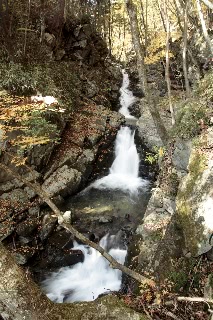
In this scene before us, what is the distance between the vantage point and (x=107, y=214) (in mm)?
10242

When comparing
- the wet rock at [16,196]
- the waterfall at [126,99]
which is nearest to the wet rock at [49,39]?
the waterfall at [126,99]

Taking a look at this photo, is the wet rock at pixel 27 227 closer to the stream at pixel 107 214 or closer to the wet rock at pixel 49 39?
the stream at pixel 107 214

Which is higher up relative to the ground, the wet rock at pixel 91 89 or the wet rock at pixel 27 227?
the wet rock at pixel 91 89

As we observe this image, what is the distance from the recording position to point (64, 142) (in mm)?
12320

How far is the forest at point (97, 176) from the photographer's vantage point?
4.52 meters

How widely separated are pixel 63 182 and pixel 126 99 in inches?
383

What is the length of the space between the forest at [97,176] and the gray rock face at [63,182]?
45mm

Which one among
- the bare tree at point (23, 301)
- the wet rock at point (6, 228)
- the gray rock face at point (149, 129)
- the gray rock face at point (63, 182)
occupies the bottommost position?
the bare tree at point (23, 301)

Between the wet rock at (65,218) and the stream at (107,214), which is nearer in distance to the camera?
the wet rock at (65,218)

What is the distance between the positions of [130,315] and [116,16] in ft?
84.3

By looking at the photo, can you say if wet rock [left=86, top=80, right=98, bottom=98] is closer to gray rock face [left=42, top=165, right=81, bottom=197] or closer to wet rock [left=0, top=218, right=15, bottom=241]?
gray rock face [left=42, top=165, right=81, bottom=197]

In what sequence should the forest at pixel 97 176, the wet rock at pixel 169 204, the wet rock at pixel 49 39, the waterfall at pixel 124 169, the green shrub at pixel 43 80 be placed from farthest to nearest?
the wet rock at pixel 49 39 → the waterfall at pixel 124 169 → the green shrub at pixel 43 80 → the wet rock at pixel 169 204 → the forest at pixel 97 176

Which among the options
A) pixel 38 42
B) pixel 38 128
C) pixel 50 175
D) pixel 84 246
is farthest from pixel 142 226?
pixel 38 42

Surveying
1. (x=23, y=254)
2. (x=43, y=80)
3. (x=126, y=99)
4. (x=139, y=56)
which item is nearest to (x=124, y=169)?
(x=43, y=80)
